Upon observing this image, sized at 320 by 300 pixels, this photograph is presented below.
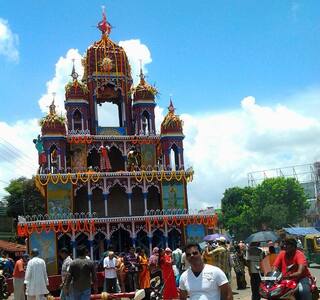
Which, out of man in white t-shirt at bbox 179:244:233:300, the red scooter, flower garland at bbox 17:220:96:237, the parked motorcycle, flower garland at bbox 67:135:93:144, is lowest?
the parked motorcycle

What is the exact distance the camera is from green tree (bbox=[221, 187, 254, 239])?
3019 inches

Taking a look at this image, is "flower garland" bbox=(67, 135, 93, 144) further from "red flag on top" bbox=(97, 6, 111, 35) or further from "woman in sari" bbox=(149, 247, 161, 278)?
"woman in sari" bbox=(149, 247, 161, 278)

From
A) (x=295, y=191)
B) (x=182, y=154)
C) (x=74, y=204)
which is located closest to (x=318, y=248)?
(x=182, y=154)

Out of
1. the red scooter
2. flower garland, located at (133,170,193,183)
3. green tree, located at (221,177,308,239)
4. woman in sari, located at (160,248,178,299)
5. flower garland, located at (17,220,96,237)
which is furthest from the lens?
green tree, located at (221,177,308,239)

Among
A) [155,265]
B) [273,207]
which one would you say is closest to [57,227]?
[155,265]

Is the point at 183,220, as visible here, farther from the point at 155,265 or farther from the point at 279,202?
the point at 279,202

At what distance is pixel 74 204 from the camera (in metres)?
36.4

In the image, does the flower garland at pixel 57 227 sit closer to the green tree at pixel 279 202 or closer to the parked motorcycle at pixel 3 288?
the parked motorcycle at pixel 3 288

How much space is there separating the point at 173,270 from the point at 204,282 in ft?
27.9

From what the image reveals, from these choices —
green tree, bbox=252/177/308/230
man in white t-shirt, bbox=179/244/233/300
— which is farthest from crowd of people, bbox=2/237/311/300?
green tree, bbox=252/177/308/230

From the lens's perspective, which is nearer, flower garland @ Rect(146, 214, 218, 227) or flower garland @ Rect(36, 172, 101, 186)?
flower garland @ Rect(36, 172, 101, 186)

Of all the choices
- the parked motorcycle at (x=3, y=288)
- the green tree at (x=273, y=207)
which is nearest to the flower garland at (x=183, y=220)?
the parked motorcycle at (x=3, y=288)

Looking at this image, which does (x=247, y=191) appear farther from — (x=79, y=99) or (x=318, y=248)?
(x=318, y=248)

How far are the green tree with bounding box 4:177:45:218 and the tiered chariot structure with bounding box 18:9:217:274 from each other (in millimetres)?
21949
